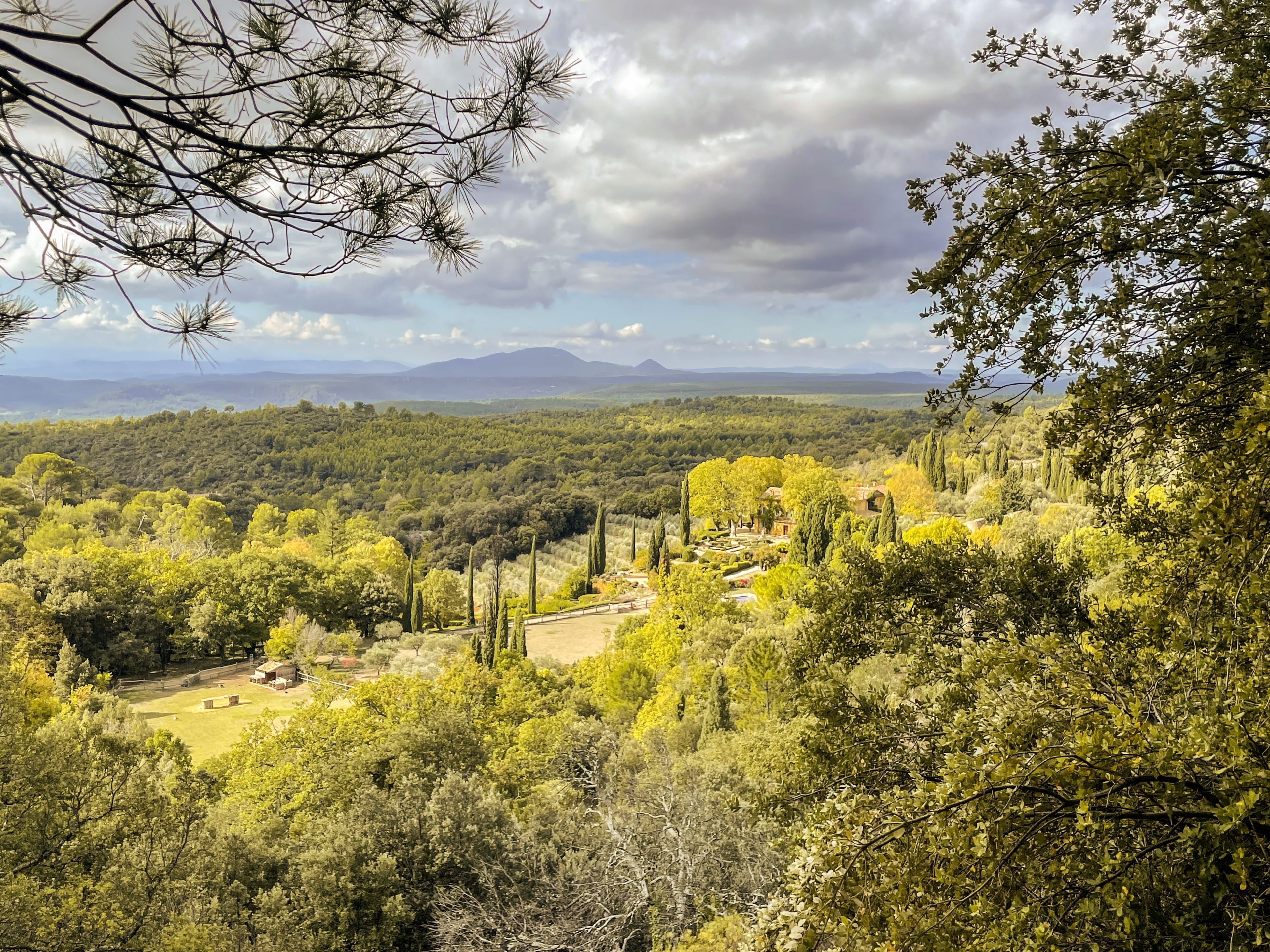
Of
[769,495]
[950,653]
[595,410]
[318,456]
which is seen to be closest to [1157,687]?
[950,653]

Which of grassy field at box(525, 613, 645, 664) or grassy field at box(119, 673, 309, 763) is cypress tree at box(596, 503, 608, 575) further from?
grassy field at box(119, 673, 309, 763)

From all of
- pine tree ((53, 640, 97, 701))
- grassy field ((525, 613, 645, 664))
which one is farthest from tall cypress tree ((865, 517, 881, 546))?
pine tree ((53, 640, 97, 701))

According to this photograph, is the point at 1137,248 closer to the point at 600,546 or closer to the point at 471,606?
the point at 471,606

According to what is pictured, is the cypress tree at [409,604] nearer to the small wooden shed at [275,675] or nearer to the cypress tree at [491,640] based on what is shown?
the small wooden shed at [275,675]

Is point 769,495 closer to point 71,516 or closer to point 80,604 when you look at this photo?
point 80,604

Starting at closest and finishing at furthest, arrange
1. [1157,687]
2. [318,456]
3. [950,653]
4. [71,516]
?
[1157,687] < [950,653] < [71,516] < [318,456]

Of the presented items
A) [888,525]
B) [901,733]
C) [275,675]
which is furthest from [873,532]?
[901,733]
